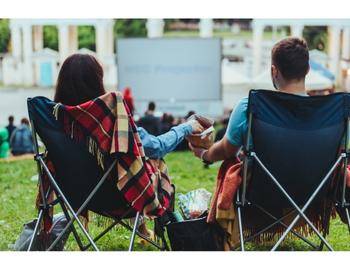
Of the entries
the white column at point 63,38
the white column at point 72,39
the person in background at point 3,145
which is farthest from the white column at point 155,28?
the person in background at point 3,145

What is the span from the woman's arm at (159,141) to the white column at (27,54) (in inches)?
605

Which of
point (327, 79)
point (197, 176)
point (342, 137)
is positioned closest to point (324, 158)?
point (342, 137)

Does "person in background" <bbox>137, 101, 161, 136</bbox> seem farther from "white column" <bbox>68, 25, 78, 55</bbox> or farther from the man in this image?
the man

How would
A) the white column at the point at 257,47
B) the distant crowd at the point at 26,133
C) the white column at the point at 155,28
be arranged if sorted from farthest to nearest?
1. the white column at the point at 257,47
2. the white column at the point at 155,28
3. the distant crowd at the point at 26,133

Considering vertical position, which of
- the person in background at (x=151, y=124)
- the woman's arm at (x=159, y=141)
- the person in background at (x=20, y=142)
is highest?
the woman's arm at (x=159, y=141)

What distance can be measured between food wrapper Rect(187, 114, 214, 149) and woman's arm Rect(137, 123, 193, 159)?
0.10m

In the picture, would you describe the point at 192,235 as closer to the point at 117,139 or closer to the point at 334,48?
the point at 117,139

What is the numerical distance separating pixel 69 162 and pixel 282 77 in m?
1.06

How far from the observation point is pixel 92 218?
419cm

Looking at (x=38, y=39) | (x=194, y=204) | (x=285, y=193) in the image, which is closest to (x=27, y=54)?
(x=38, y=39)

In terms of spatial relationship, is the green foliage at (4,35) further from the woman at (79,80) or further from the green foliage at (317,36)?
the woman at (79,80)

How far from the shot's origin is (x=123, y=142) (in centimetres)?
284

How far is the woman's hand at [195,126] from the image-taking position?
3.27m

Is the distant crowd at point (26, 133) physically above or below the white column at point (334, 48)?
below
